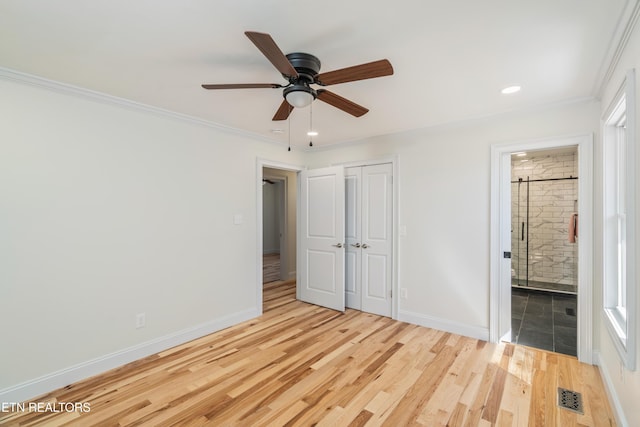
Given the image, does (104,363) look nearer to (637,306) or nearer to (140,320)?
(140,320)

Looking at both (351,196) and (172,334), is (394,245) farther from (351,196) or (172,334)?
(172,334)

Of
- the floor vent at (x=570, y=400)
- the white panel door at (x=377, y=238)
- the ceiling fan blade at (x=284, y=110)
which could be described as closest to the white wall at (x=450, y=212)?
the white panel door at (x=377, y=238)

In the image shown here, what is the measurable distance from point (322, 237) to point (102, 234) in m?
2.65

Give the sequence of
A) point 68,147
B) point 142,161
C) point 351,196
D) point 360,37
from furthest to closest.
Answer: point 351,196 < point 142,161 < point 68,147 < point 360,37

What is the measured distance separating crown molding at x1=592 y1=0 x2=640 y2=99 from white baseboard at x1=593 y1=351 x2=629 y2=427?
220cm

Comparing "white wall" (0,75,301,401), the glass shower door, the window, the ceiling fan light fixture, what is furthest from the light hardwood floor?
the glass shower door

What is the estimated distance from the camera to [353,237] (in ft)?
14.0

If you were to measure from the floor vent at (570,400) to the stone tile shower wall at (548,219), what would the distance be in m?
3.62

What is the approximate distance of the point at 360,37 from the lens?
5.72ft

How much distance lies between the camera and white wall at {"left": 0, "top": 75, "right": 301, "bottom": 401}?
7.30 feet

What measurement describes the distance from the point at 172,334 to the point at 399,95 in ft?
10.6

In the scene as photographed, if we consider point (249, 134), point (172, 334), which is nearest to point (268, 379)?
point (172, 334)

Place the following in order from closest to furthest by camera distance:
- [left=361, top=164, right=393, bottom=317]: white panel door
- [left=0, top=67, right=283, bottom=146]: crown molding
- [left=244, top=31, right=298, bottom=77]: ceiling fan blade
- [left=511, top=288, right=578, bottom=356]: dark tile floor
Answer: [left=244, top=31, right=298, bottom=77]: ceiling fan blade < [left=0, top=67, right=283, bottom=146]: crown molding < [left=511, top=288, right=578, bottom=356]: dark tile floor < [left=361, top=164, right=393, bottom=317]: white panel door

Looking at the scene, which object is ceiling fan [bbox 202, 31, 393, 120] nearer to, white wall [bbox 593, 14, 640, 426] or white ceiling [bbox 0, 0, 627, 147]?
white ceiling [bbox 0, 0, 627, 147]
